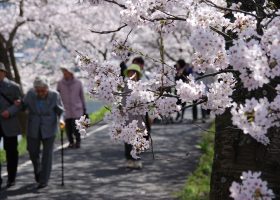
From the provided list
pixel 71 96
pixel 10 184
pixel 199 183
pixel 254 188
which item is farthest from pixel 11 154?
pixel 254 188

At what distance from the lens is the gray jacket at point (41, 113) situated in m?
9.35

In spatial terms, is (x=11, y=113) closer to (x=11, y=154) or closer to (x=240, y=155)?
(x=11, y=154)

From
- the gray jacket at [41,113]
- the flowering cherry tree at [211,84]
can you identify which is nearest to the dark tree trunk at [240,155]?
the flowering cherry tree at [211,84]

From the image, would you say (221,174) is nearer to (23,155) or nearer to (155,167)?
(155,167)

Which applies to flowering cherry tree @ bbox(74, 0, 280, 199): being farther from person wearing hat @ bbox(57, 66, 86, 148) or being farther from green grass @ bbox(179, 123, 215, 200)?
person wearing hat @ bbox(57, 66, 86, 148)

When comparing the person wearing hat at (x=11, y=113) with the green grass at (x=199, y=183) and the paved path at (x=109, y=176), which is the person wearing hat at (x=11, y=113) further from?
the green grass at (x=199, y=183)

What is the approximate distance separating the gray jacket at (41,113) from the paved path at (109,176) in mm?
816

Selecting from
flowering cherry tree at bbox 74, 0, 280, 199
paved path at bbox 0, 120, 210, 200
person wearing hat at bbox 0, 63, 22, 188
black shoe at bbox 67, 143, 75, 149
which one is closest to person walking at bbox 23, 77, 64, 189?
person wearing hat at bbox 0, 63, 22, 188

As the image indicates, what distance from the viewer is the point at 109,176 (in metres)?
10.3

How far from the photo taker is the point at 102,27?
30.8m

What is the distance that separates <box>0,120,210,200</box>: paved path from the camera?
29.0 feet

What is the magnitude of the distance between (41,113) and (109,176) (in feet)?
5.54

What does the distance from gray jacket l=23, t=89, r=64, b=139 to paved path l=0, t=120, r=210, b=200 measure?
816mm

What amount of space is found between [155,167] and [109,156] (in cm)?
179
